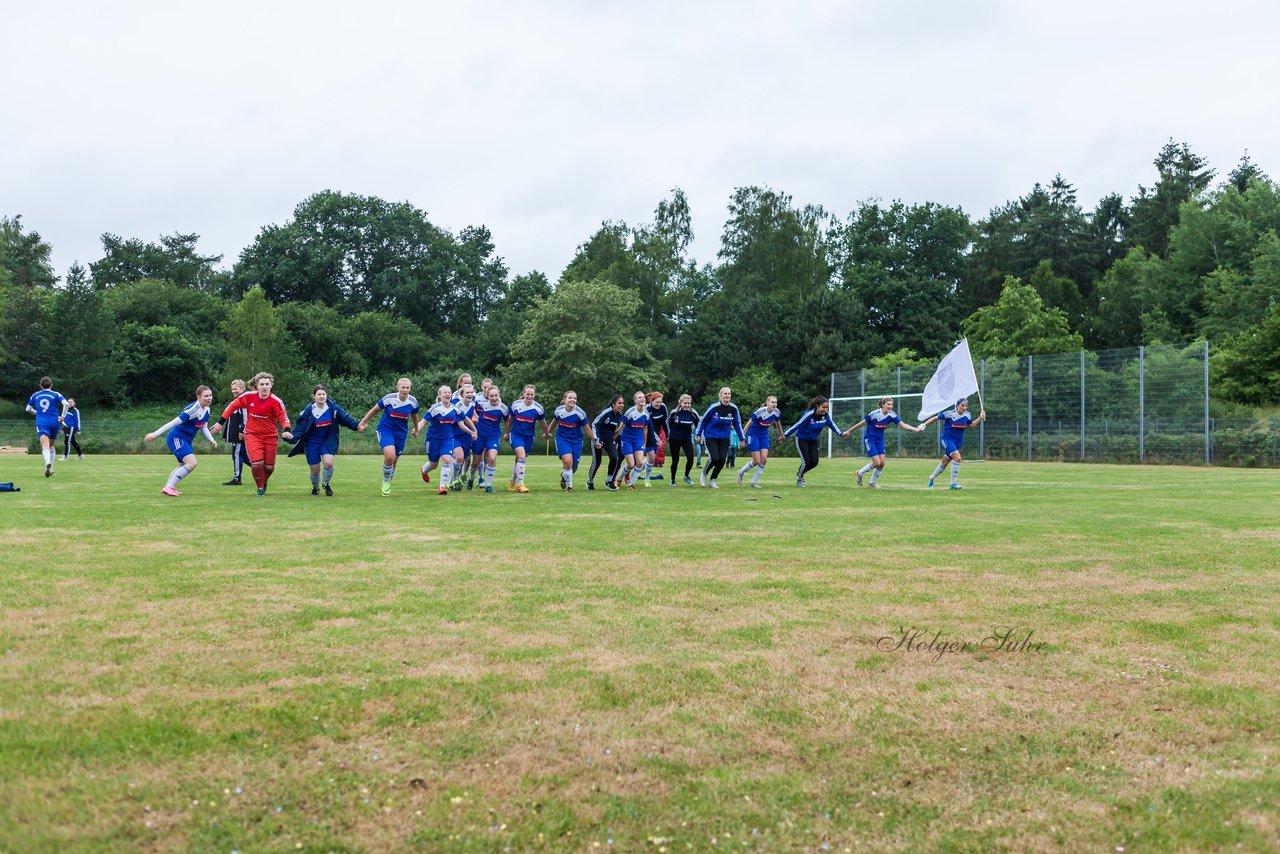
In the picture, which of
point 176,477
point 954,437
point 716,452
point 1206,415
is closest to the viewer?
point 176,477

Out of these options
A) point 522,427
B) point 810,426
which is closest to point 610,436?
point 522,427

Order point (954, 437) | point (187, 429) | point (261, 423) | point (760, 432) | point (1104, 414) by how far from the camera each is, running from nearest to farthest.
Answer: point (261, 423) < point (187, 429) < point (954, 437) < point (760, 432) < point (1104, 414)

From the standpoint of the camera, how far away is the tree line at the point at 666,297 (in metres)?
66.4

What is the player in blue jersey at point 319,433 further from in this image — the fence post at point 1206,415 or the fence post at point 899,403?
the fence post at point 899,403

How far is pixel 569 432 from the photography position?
2028 centimetres

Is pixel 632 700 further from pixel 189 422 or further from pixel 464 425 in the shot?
pixel 189 422

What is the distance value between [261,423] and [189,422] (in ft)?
8.12

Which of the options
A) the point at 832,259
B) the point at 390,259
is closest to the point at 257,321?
the point at 390,259

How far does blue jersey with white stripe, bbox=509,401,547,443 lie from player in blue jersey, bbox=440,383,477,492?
79 cm

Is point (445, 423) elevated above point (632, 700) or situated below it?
above

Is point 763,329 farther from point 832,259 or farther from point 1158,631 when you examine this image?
point 1158,631

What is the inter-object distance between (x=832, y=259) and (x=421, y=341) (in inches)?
1306

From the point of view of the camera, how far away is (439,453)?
63.0ft

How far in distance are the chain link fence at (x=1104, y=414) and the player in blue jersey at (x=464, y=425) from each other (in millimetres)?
28130
